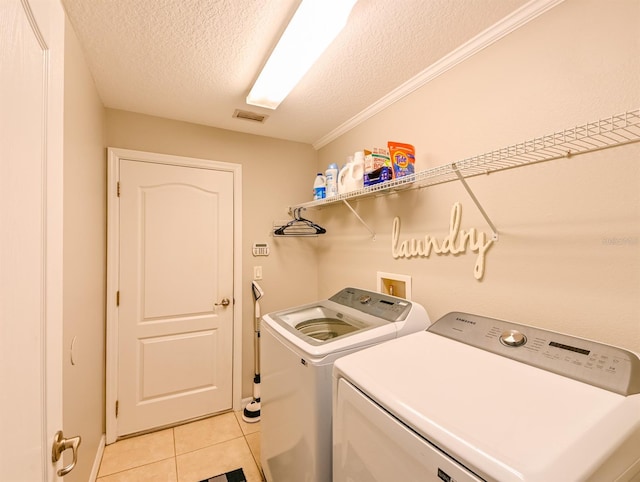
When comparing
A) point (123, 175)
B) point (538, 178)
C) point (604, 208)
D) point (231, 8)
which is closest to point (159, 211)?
point (123, 175)

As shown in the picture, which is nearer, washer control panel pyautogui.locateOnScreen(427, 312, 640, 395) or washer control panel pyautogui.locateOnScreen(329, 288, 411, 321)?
washer control panel pyautogui.locateOnScreen(427, 312, 640, 395)

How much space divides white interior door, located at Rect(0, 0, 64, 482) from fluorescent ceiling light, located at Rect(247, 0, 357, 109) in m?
0.85

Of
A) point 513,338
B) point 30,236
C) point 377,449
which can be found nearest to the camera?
point 30,236

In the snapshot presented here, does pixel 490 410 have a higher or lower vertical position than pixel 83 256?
lower

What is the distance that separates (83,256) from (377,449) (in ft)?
5.58

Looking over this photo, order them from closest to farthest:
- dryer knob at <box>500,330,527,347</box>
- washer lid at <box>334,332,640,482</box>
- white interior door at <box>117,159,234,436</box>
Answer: washer lid at <box>334,332,640,482</box> → dryer knob at <box>500,330,527,347</box> → white interior door at <box>117,159,234,436</box>

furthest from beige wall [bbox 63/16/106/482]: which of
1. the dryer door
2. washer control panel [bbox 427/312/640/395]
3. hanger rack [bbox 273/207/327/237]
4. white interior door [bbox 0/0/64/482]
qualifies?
washer control panel [bbox 427/312/640/395]

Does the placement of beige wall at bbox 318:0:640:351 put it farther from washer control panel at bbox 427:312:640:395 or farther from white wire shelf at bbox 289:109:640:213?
washer control panel at bbox 427:312:640:395

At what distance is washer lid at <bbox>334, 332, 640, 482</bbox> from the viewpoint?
582mm

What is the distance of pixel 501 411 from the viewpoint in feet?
2.37

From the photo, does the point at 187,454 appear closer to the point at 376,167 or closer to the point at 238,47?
the point at 376,167

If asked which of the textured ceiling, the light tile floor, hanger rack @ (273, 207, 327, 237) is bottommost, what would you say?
the light tile floor

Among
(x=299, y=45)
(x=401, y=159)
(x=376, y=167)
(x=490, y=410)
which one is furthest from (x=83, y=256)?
(x=490, y=410)

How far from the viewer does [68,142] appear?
1323mm
